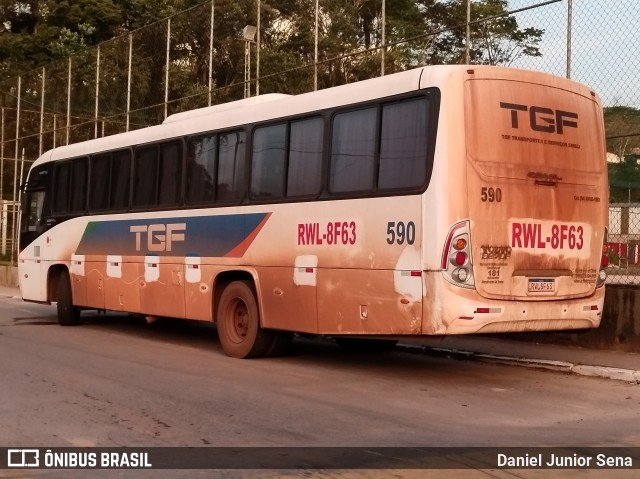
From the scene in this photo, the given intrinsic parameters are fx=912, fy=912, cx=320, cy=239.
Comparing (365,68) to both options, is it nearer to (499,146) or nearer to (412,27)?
(412,27)

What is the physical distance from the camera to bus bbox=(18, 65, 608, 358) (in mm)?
9273

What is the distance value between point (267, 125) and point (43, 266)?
7.41 m

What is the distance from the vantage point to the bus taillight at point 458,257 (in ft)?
29.9

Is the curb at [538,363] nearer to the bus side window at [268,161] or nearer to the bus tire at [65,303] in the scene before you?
the bus side window at [268,161]

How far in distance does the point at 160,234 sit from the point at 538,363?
19.1 feet

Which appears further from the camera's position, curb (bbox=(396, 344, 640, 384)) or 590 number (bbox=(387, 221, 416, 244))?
curb (bbox=(396, 344, 640, 384))

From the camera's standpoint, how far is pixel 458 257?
30.0 feet

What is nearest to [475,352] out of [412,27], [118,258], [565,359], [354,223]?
[565,359]

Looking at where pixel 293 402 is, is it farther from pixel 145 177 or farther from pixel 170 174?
pixel 145 177

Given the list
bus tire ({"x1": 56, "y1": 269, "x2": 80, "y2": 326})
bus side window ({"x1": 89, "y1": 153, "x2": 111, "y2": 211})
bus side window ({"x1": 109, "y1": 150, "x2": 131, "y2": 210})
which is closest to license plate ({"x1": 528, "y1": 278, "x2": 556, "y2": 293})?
bus side window ({"x1": 109, "y1": 150, "x2": 131, "y2": 210})

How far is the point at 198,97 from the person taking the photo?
830 inches

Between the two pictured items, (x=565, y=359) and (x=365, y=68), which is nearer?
(x=565, y=359)

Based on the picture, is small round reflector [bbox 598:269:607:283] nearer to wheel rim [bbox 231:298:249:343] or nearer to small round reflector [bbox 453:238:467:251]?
small round reflector [bbox 453:238:467:251]

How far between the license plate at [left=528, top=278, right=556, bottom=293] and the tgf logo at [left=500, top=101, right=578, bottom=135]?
1.61m
